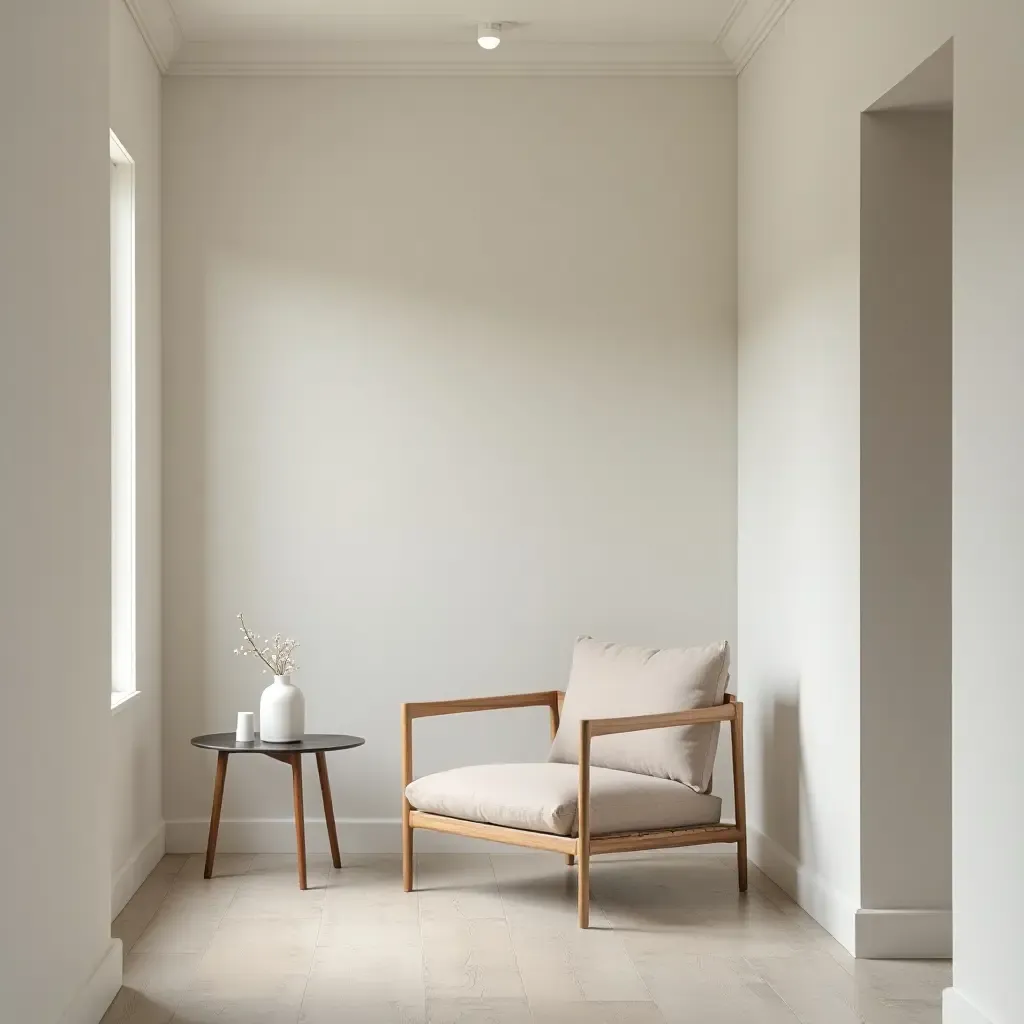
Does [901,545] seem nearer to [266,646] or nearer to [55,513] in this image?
[55,513]

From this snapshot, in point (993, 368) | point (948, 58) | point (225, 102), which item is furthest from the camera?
point (225, 102)

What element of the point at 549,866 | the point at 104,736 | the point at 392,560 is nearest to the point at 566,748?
the point at 549,866

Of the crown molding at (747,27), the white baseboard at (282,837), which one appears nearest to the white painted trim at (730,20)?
the crown molding at (747,27)

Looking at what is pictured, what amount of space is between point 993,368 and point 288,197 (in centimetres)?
298

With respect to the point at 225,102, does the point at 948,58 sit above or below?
below

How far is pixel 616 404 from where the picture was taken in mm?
4934

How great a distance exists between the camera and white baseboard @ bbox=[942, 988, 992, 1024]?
9.06 ft

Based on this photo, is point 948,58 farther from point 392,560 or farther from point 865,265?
point 392,560

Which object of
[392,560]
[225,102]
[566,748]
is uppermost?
[225,102]

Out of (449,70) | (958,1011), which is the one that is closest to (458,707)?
(958,1011)

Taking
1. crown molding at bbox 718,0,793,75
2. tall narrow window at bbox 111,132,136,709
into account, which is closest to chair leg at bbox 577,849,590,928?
tall narrow window at bbox 111,132,136,709

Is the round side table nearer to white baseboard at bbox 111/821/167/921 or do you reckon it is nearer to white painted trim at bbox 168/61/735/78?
white baseboard at bbox 111/821/167/921

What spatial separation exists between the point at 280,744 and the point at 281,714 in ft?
0.33

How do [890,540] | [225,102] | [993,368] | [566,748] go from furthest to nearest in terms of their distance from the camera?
[225,102], [566,748], [890,540], [993,368]
